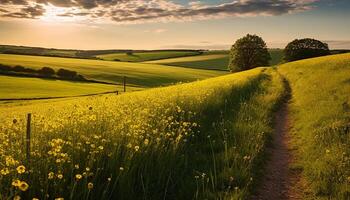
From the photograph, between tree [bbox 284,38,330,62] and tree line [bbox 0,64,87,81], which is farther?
tree [bbox 284,38,330,62]

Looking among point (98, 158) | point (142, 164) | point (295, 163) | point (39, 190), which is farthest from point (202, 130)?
point (39, 190)

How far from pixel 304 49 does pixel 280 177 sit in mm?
91725

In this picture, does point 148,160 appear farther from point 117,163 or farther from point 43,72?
point 43,72

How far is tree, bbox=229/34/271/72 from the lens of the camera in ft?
304

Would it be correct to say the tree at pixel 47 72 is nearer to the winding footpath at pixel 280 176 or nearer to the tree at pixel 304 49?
the tree at pixel 304 49

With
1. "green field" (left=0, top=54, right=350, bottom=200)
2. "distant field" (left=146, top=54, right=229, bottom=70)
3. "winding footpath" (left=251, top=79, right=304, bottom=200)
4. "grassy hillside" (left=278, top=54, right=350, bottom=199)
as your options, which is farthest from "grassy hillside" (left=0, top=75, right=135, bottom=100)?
"distant field" (left=146, top=54, right=229, bottom=70)

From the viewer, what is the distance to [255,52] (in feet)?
304

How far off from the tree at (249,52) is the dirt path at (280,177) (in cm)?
8041

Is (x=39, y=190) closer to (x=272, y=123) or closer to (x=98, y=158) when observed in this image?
(x=98, y=158)

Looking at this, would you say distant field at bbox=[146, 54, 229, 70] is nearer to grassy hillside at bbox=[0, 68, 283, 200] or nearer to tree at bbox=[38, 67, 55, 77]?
tree at bbox=[38, 67, 55, 77]

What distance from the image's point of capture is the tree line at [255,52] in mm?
92762

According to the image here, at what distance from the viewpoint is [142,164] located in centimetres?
891


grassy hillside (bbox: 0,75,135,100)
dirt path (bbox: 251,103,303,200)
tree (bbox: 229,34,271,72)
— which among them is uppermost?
tree (bbox: 229,34,271,72)

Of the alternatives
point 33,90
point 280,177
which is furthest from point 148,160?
point 33,90
